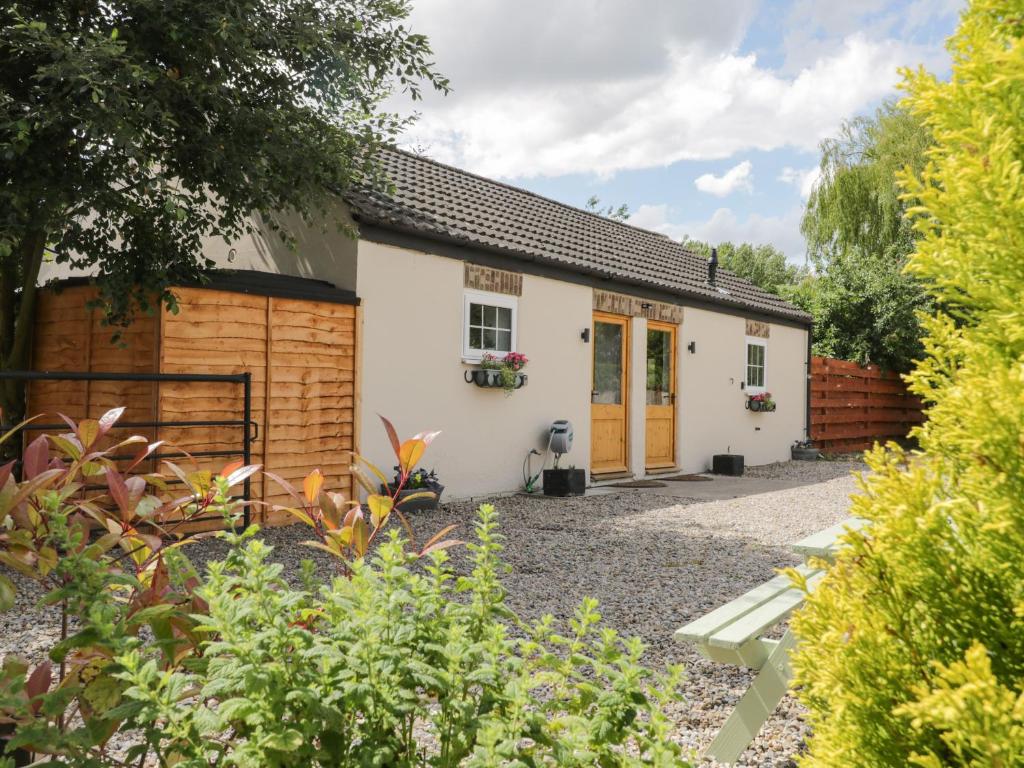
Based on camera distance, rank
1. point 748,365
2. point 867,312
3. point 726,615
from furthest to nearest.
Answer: point 867,312, point 748,365, point 726,615

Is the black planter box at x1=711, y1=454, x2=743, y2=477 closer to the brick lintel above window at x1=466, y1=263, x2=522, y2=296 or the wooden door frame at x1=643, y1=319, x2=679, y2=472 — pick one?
the wooden door frame at x1=643, y1=319, x2=679, y2=472

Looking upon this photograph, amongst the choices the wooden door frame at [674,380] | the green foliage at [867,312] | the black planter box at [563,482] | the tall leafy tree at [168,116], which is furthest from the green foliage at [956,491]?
the green foliage at [867,312]

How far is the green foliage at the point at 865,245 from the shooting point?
17141mm

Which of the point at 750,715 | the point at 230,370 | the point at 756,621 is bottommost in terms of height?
the point at 750,715

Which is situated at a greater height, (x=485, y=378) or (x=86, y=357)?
(x=86, y=357)

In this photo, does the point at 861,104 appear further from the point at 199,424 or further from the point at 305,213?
the point at 199,424

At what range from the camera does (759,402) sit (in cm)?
1371

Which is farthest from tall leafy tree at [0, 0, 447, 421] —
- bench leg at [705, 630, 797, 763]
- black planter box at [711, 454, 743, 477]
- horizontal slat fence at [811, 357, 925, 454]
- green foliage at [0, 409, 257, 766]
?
horizontal slat fence at [811, 357, 925, 454]

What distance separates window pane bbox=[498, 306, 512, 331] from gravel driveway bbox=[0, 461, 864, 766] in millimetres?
2048

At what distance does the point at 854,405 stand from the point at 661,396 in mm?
7355

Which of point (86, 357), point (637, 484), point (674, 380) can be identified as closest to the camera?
point (86, 357)

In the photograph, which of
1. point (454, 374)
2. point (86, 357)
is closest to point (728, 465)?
point (454, 374)

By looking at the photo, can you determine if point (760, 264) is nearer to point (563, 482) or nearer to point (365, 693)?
point (563, 482)

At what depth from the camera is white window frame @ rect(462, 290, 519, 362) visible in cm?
884
